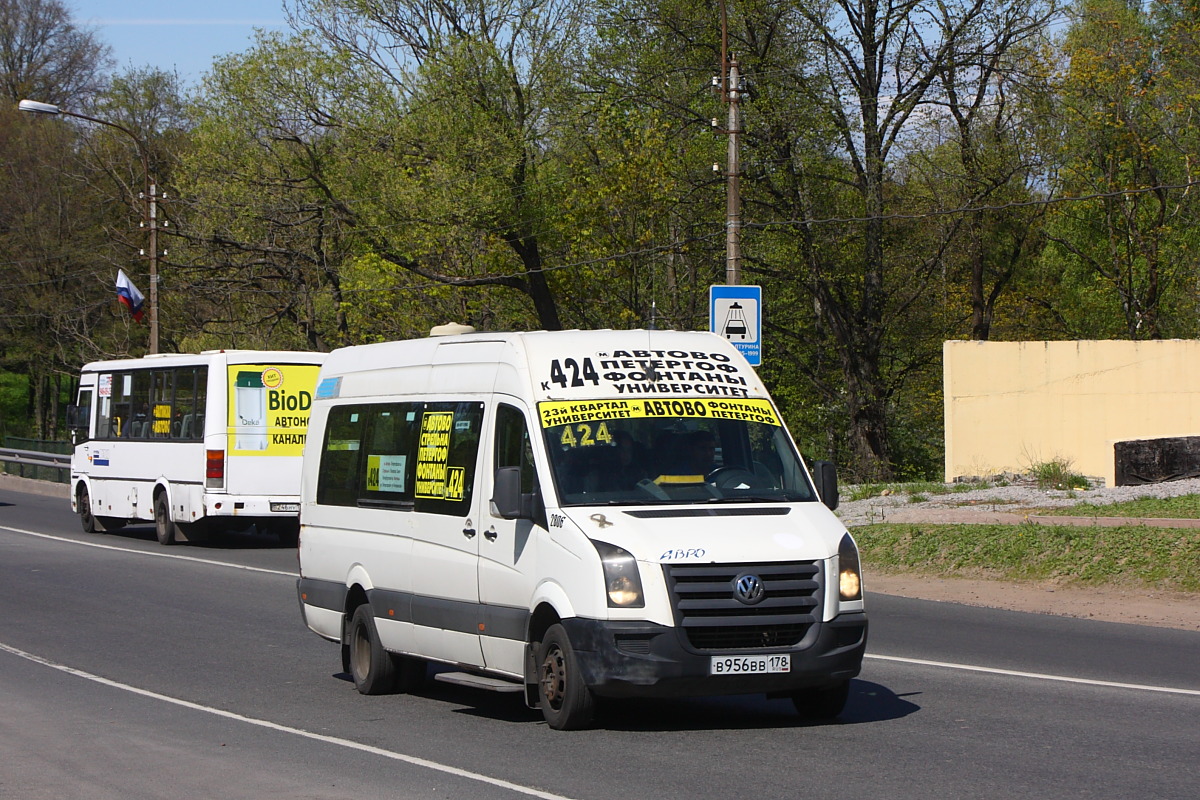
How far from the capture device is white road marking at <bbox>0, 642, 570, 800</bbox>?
24.3 feet

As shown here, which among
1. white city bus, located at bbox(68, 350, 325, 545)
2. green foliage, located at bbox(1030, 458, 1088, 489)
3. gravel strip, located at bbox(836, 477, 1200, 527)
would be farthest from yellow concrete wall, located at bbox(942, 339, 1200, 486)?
white city bus, located at bbox(68, 350, 325, 545)

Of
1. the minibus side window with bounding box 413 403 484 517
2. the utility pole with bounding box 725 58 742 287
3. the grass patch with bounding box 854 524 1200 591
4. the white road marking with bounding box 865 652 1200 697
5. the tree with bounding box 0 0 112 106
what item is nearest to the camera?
the minibus side window with bounding box 413 403 484 517

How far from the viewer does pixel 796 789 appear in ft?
23.5

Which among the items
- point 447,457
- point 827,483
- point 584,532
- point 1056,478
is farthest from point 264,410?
point 584,532

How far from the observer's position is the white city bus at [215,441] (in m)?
24.3

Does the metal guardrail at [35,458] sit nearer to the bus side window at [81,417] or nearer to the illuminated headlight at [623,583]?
the bus side window at [81,417]

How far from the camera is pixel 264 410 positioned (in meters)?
24.5

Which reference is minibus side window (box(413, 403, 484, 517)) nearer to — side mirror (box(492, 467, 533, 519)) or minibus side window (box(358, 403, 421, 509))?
minibus side window (box(358, 403, 421, 509))

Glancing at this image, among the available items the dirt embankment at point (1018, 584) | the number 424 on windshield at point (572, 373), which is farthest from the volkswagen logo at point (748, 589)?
the dirt embankment at point (1018, 584)

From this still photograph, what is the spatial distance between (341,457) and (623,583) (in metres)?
4.01

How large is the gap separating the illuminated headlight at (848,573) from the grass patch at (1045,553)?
8184mm

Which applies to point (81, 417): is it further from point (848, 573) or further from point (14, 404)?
point (14, 404)

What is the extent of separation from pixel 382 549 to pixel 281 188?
3722 centimetres

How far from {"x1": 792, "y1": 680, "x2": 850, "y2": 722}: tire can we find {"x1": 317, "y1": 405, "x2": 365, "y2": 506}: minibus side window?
3.87 m
